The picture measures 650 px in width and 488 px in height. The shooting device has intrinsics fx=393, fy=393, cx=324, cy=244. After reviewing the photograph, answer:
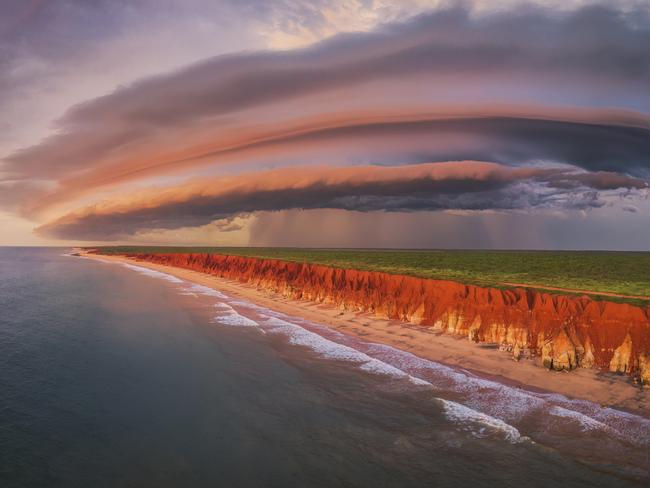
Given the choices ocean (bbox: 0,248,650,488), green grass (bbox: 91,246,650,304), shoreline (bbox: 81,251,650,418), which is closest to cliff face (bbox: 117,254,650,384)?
shoreline (bbox: 81,251,650,418)

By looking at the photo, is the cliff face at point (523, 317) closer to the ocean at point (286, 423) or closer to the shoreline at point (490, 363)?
the shoreline at point (490, 363)

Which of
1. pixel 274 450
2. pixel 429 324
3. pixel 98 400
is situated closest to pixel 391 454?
pixel 274 450

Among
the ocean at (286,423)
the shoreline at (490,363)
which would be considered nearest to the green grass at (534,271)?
the shoreline at (490,363)

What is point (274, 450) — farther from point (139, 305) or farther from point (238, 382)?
point (139, 305)

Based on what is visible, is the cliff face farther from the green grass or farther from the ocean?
the ocean

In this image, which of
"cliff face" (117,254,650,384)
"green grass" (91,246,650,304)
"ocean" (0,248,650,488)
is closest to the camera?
"ocean" (0,248,650,488)

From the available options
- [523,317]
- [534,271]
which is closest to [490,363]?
[523,317]
